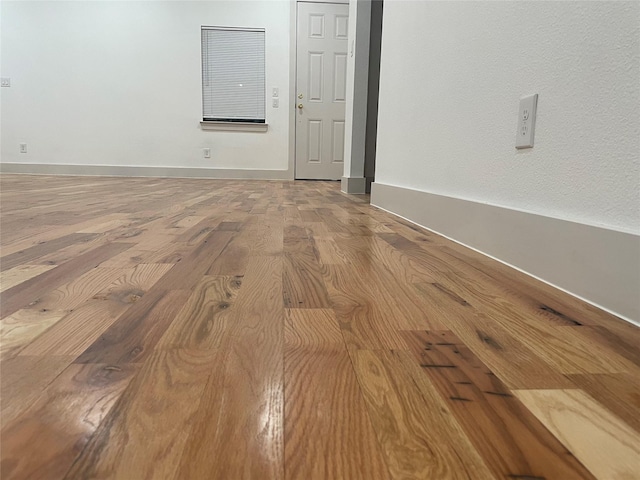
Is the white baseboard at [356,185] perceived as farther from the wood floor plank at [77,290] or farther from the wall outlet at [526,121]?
the wood floor plank at [77,290]

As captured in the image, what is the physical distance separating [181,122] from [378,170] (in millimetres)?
3662

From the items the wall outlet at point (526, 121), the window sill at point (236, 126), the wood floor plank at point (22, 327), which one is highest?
the window sill at point (236, 126)

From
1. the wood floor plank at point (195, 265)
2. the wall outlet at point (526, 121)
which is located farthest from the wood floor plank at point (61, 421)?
the wall outlet at point (526, 121)

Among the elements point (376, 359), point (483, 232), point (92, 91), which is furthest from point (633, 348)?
point (92, 91)

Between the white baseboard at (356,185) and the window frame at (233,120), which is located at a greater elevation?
the window frame at (233,120)

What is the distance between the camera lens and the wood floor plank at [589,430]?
0.39m

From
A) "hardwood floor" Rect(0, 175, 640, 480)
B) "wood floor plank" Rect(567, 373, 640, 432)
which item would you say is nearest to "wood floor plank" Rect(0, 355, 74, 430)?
"hardwood floor" Rect(0, 175, 640, 480)

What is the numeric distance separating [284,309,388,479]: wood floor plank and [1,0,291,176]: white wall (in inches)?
209

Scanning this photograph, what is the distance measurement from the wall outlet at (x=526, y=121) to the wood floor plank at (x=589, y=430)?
2.37 ft

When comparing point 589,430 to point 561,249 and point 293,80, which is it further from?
point 293,80

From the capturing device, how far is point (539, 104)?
1034 millimetres

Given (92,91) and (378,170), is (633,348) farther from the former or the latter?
(92,91)

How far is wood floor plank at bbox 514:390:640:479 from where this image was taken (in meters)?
0.39

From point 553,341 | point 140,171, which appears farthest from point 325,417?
point 140,171
